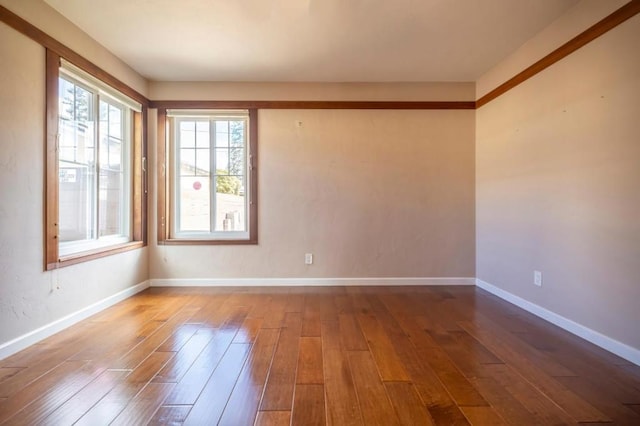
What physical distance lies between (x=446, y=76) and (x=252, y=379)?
147 inches

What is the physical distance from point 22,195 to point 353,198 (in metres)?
3.05

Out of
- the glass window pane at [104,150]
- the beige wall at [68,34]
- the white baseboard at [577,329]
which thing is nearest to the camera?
the white baseboard at [577,329]

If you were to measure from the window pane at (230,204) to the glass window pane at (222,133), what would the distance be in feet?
1.42

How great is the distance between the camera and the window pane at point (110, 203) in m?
3.21

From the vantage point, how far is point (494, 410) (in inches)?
60.7

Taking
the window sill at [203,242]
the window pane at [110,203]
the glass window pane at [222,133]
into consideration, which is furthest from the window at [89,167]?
the glass window pane at [222,133]

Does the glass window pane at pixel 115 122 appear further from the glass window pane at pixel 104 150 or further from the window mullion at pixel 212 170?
the window mullion at pixel 212 170

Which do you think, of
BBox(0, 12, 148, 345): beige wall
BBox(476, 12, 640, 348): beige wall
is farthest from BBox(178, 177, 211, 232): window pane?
BBox(476, 12, 640, 348): beige wall

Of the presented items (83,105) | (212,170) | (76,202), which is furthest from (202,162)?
(76,202)

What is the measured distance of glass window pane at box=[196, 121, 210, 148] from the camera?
399 centimetres

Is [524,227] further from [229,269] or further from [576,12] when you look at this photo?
[229,269]

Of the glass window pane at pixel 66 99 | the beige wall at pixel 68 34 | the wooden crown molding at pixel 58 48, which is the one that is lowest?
the glass window pane at pixel 66 99

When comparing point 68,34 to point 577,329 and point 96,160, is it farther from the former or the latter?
point 577,329

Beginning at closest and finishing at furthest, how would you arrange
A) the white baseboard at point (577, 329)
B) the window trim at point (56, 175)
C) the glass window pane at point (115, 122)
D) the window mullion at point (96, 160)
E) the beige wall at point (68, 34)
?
the white baseboard at point (577, 329) < the beige wall at point (68, 34) < the window trim at point (56, 175) < the window mullion at point (96, 160) < the glass window pane at point (115, 122)
